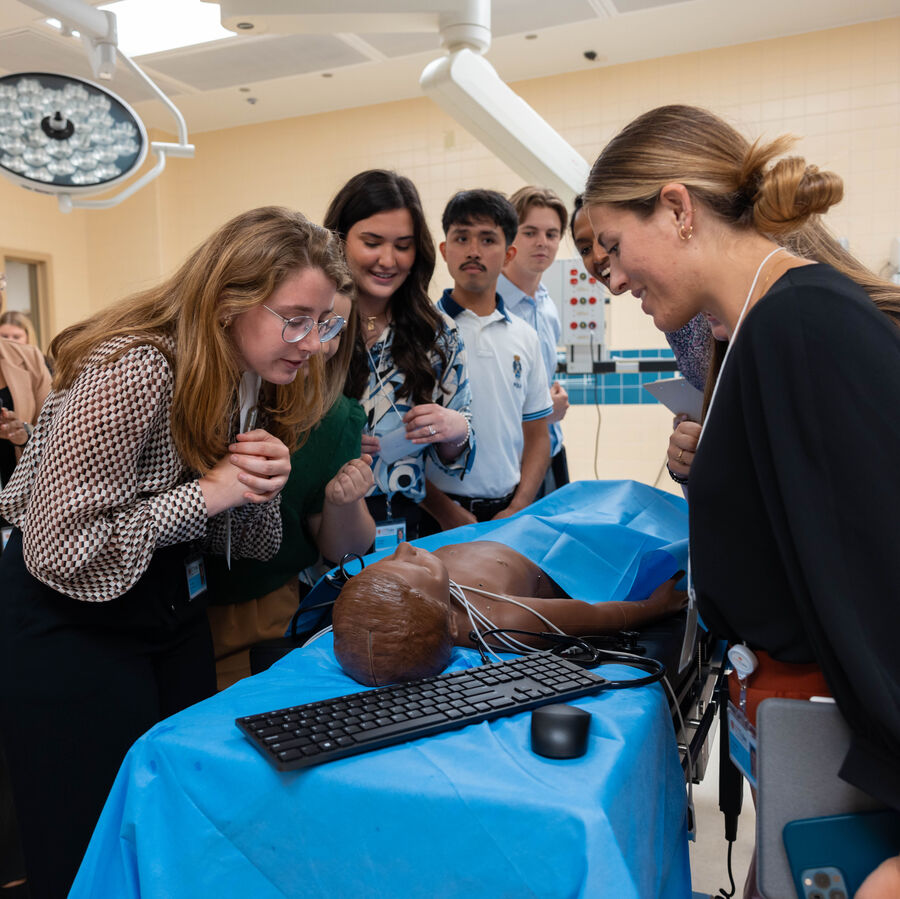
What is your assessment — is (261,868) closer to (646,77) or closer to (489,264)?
(489,264)

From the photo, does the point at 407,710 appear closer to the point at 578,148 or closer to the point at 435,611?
the point at 435,611

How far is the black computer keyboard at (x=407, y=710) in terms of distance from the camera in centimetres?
112

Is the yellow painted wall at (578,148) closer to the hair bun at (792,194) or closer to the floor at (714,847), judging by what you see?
the floor at (714,847)

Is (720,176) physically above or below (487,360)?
above

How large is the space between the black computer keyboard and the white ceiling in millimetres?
4105

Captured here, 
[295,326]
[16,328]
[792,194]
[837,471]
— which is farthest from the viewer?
[16,328]

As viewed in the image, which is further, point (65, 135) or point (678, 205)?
point (65, 135)

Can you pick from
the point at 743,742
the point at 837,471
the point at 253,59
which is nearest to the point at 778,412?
the point at 837,471

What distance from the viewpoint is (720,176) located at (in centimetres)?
123

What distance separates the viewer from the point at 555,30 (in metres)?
5.12

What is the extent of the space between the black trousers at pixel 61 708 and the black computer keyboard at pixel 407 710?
1.59ft

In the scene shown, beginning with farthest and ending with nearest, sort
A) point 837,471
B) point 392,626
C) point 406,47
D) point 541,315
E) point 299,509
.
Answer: point 406,47
point 541,315
point 299,509
point 392,626
point 837,471

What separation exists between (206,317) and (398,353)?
1.01 m

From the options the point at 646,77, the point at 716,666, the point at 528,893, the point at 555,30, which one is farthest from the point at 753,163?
the point at 646,77
